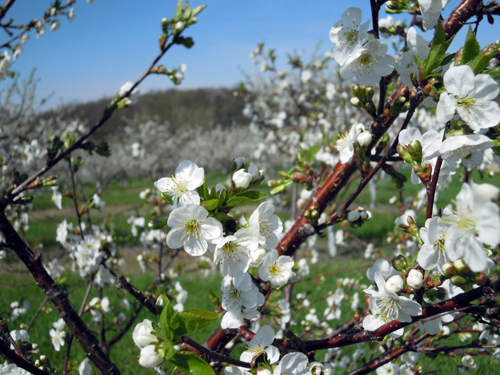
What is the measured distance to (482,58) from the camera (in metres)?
0.66

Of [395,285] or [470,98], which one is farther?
[395,285]

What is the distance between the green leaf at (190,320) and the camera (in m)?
0.62

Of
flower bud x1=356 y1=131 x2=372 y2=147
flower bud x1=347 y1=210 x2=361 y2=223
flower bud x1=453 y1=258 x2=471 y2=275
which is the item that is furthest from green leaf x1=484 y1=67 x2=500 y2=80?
flower bud x1=347 y1=210 x2=361 y2=223

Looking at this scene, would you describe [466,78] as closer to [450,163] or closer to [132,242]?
[450,163]

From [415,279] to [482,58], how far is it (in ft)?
1.66

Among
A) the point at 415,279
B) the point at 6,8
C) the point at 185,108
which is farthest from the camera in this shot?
the point at 185,108

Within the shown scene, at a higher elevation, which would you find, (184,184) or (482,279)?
(184,184)

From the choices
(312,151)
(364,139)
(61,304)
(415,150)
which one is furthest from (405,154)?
(61,304)

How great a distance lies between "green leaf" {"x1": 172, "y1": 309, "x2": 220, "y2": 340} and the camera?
0.62 m

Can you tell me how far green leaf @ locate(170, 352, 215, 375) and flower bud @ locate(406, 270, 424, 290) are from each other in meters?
0.49

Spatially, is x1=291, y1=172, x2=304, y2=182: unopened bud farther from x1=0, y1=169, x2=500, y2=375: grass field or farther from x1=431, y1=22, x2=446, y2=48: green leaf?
x1=0, y1=169, x2=500, y2=375: grass field

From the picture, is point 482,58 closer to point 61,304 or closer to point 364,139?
point 364,139

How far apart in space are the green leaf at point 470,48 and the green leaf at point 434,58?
0.24 feet

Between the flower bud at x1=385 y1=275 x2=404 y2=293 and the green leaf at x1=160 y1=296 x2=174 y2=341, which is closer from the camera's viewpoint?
the green leaf at x1=160 y1=296 x2=174 y2=341
